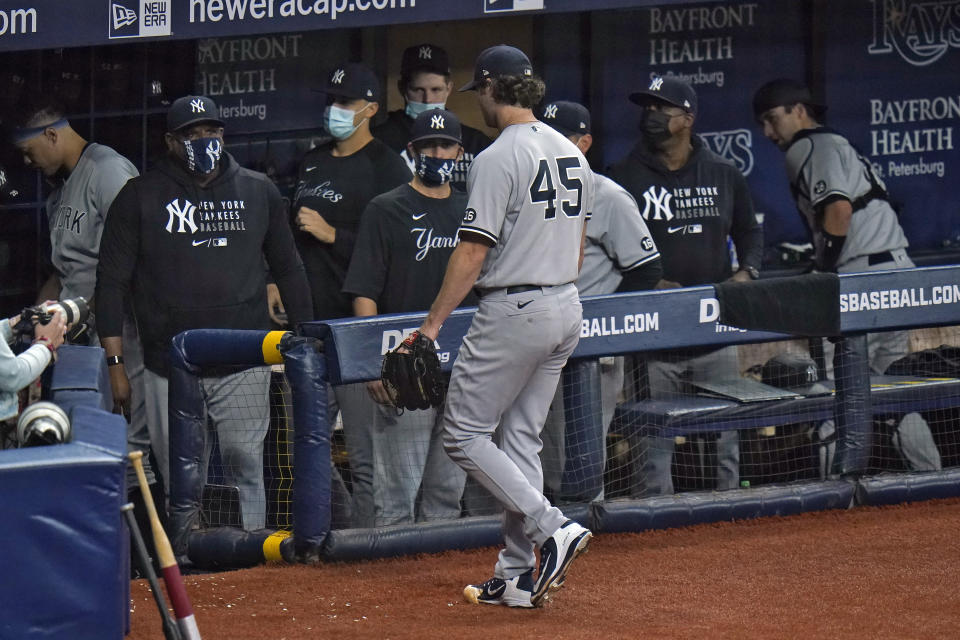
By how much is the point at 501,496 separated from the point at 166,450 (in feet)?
6.06

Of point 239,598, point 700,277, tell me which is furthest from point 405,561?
point 700,277

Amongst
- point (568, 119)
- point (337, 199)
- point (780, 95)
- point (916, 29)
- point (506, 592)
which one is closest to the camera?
point (506, 592)

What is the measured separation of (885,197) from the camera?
6914mm

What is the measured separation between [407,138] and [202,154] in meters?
1.24

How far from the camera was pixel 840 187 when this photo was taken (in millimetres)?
6684

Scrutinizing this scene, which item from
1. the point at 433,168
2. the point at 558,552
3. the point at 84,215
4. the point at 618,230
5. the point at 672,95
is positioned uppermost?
the point at 672,95

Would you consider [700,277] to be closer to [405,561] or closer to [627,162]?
[627,162]

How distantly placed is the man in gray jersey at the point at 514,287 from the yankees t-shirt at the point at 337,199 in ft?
5.82

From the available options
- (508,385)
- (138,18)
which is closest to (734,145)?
(138,18)

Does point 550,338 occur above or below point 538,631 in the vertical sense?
above

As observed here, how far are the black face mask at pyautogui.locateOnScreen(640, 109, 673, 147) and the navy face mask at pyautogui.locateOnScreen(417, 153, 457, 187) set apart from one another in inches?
42.6

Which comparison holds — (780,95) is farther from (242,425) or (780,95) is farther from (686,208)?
(242,425)

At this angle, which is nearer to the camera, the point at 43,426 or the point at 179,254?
the point at 43,426

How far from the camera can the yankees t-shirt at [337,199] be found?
6195 mm
